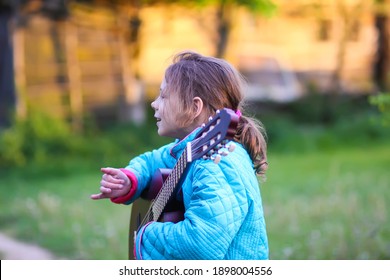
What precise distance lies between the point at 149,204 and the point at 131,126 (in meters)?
10.2

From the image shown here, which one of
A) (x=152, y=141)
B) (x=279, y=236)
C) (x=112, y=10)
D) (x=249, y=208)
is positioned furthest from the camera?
(x=112, y=10)

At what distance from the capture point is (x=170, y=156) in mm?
3824

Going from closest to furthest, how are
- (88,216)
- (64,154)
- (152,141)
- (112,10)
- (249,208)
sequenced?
(249,208), (88,216), (64,154), (152,141), (112,10)

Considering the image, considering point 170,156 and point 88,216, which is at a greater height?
point 170,156

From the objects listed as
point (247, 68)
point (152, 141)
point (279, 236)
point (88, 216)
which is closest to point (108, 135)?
point (152, 141)

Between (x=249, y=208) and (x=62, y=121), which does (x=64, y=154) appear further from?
(x=249, y=208)

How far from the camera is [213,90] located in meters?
3.45

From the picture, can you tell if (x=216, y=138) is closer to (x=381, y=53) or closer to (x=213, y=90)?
(x=213, y=90)

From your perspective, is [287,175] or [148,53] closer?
[287,175]

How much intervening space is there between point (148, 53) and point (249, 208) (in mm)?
17973

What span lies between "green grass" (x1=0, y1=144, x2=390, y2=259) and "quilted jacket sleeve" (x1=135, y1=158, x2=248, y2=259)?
370 centimetres

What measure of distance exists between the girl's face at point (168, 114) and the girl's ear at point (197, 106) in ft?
0.21

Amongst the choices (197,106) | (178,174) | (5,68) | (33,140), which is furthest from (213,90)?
(5,68)
